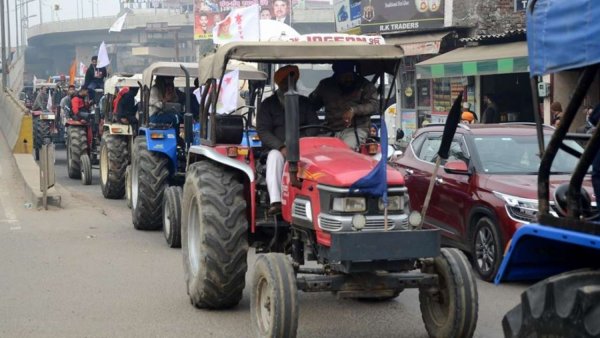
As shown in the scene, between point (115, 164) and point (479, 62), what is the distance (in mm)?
9519

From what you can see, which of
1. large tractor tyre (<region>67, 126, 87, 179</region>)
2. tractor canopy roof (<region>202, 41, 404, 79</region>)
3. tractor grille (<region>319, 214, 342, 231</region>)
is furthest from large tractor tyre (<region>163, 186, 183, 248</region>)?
large tractor tyre (<region>67, 126, 87, 179</region>)

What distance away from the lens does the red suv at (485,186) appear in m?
10.4

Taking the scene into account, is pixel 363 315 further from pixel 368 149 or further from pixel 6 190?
pixel 6 190

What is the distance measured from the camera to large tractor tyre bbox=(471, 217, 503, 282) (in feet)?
34.1

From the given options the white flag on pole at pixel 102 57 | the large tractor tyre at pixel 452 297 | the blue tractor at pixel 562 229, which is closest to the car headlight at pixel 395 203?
the large tractor tyre at pixel 452 297

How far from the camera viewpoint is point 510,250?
4773 millimetres

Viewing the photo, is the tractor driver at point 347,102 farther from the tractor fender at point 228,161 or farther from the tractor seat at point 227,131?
the tractor fender at point 228,161

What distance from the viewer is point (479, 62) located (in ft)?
75.8

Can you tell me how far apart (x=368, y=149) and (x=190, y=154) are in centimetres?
206

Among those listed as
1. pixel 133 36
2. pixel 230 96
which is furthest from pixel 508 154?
pixel 133 36

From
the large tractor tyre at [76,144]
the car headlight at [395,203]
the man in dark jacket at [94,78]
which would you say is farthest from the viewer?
the man in dark jacket at [94,78]

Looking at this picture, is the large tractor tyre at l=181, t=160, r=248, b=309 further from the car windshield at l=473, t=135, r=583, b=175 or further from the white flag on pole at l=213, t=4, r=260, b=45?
the white flag on pole at l=213, t=4, r=260, b=45

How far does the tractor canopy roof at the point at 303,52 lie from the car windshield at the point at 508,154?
3323 mm

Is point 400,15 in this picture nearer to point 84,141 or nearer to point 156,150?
point 84,141
